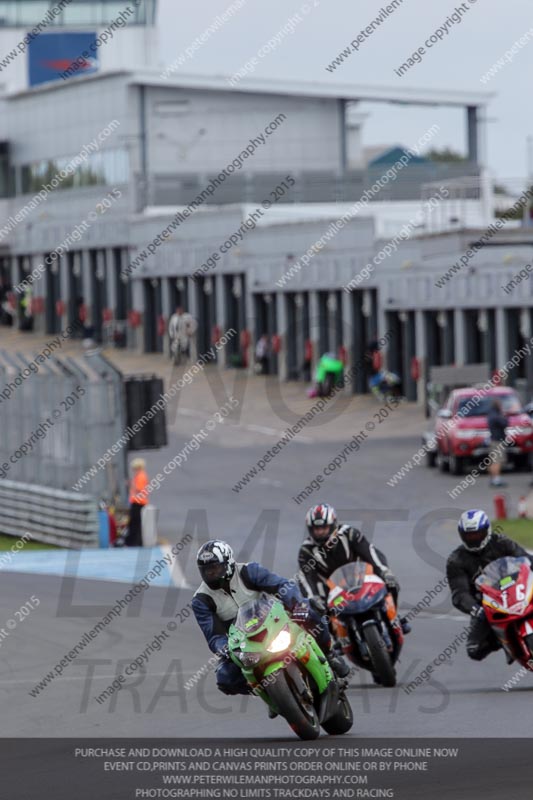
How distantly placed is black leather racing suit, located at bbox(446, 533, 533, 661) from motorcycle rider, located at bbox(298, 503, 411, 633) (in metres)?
0.54

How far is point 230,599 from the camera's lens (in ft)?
35.8

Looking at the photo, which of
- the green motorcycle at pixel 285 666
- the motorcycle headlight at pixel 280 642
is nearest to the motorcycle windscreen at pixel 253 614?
the green motorcycle at pixel 285 666

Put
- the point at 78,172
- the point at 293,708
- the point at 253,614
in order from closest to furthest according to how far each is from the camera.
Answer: the point at 293,708, the point at 253,614, the point at 78,172

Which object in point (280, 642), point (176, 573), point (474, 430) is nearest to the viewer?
point (280, 642)

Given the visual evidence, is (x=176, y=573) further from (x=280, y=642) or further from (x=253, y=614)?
(x=280, y=642)

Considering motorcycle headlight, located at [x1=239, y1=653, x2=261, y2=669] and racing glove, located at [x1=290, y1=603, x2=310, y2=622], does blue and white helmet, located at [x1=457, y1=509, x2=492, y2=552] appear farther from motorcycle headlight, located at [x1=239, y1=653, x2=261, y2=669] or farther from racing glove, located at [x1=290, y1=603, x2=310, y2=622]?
motorcycle headlight, located at [x1=239, y1=653, x2=261, y2=669]

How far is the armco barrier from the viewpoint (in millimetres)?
26000

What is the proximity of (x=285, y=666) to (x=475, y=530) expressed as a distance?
2.82 meters

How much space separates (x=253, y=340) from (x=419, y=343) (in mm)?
8763

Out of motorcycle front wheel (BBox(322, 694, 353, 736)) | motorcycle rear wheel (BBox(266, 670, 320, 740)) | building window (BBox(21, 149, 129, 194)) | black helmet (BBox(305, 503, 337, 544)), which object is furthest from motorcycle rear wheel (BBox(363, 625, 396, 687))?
building window (BBox(21, 149, 129, 194))

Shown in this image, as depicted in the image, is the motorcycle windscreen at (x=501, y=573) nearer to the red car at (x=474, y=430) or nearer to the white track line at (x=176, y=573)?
the white track line at (x=176, y=573)

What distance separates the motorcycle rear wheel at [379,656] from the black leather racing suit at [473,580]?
0.60 meters

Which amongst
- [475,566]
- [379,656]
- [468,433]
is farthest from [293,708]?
[468,433]

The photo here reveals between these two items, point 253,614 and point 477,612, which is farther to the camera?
point 477,612
